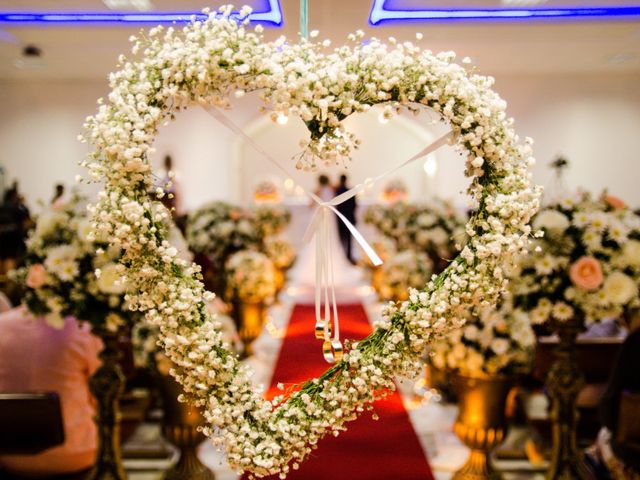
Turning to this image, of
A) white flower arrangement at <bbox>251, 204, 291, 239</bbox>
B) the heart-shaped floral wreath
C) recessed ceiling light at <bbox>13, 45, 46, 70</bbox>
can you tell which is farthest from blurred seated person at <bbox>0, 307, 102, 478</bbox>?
recessed ceiling light at <bbox>13, 45, 46, 70</bbox>

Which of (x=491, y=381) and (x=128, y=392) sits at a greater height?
(x=491, y=381)

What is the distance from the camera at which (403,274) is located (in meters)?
6.26

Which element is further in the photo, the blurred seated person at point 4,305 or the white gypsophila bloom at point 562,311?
the blurred seated person at point 4,305

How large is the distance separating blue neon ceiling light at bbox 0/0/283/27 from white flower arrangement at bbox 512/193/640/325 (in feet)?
7.70

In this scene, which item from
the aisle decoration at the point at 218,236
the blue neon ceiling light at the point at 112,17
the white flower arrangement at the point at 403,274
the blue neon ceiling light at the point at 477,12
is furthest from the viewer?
the aisle decoration at the point at 218,236

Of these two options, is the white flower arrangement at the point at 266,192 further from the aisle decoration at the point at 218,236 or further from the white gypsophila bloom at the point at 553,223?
the white gypsophila bloom at the point at 553,223

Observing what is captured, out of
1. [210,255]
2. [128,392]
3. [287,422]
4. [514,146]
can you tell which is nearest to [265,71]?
[514,146]

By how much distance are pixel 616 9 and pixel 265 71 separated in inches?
159

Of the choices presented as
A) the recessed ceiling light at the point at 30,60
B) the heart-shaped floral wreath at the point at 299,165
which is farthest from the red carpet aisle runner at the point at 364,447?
the recessed ceiling light at the point at 30,60

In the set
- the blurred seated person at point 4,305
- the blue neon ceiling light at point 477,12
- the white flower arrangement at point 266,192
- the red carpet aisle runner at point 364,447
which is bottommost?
the red carpet aisle runner at point 364,447

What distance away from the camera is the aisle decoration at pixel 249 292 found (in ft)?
18.8

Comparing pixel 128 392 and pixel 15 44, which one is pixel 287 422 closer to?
pixel 128 392

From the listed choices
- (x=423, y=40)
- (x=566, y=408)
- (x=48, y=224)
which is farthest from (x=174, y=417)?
(x=423, y=40)

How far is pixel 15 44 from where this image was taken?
945 centimetres
